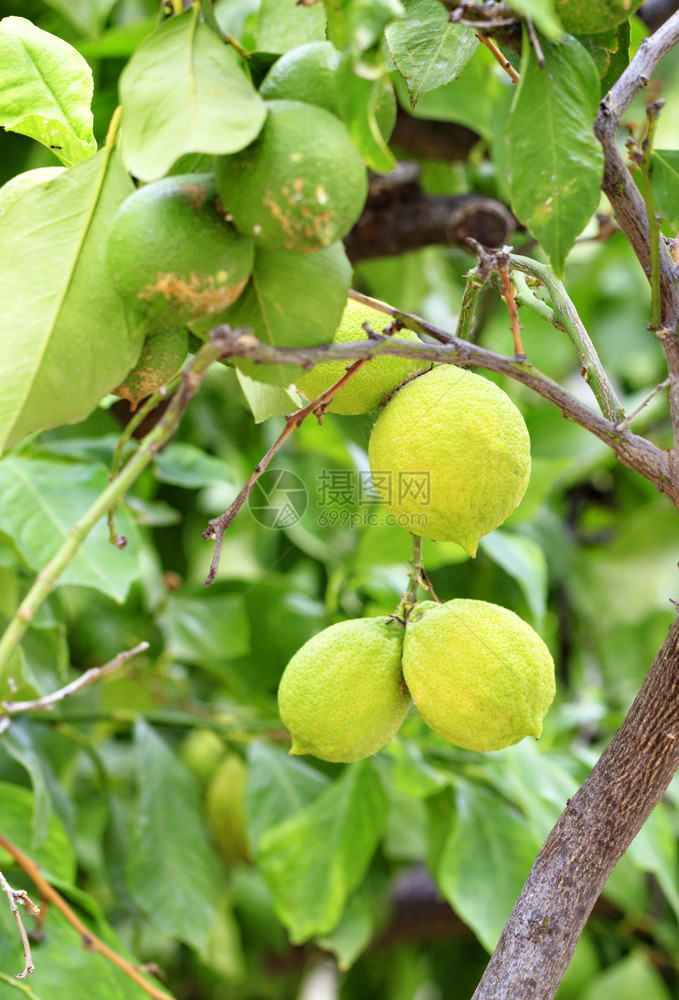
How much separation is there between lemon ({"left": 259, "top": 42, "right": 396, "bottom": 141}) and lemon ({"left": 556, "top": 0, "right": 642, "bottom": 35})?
71 millimetres

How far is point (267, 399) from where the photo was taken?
42 centimetres

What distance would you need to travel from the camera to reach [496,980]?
0.37 metres

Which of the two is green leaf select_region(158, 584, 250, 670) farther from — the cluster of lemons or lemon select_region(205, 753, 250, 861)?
the cluster of lemons

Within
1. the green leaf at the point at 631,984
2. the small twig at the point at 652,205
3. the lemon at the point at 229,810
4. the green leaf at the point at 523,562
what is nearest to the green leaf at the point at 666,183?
the small twig at the point at 652,205

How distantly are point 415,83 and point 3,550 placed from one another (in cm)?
53

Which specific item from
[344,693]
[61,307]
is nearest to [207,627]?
[344,693]

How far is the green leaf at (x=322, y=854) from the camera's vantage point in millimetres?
755

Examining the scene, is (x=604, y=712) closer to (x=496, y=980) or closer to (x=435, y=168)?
(x=496, y=980)

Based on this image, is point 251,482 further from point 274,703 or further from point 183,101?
point 274,703

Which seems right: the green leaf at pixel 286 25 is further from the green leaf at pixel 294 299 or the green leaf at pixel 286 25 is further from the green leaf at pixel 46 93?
the green leaf at pixel 294 299

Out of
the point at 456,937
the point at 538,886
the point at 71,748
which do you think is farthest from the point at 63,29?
the point at 456,937

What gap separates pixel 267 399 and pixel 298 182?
14 centimetres

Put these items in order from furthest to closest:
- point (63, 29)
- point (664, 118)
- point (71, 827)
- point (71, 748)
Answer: point (664, 118), point (63, 29), point (71, 748), point (71, 827)

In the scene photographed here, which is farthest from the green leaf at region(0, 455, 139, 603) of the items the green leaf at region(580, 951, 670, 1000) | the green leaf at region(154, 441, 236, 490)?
the green leaf at region(580, 951, 670, 1000)
